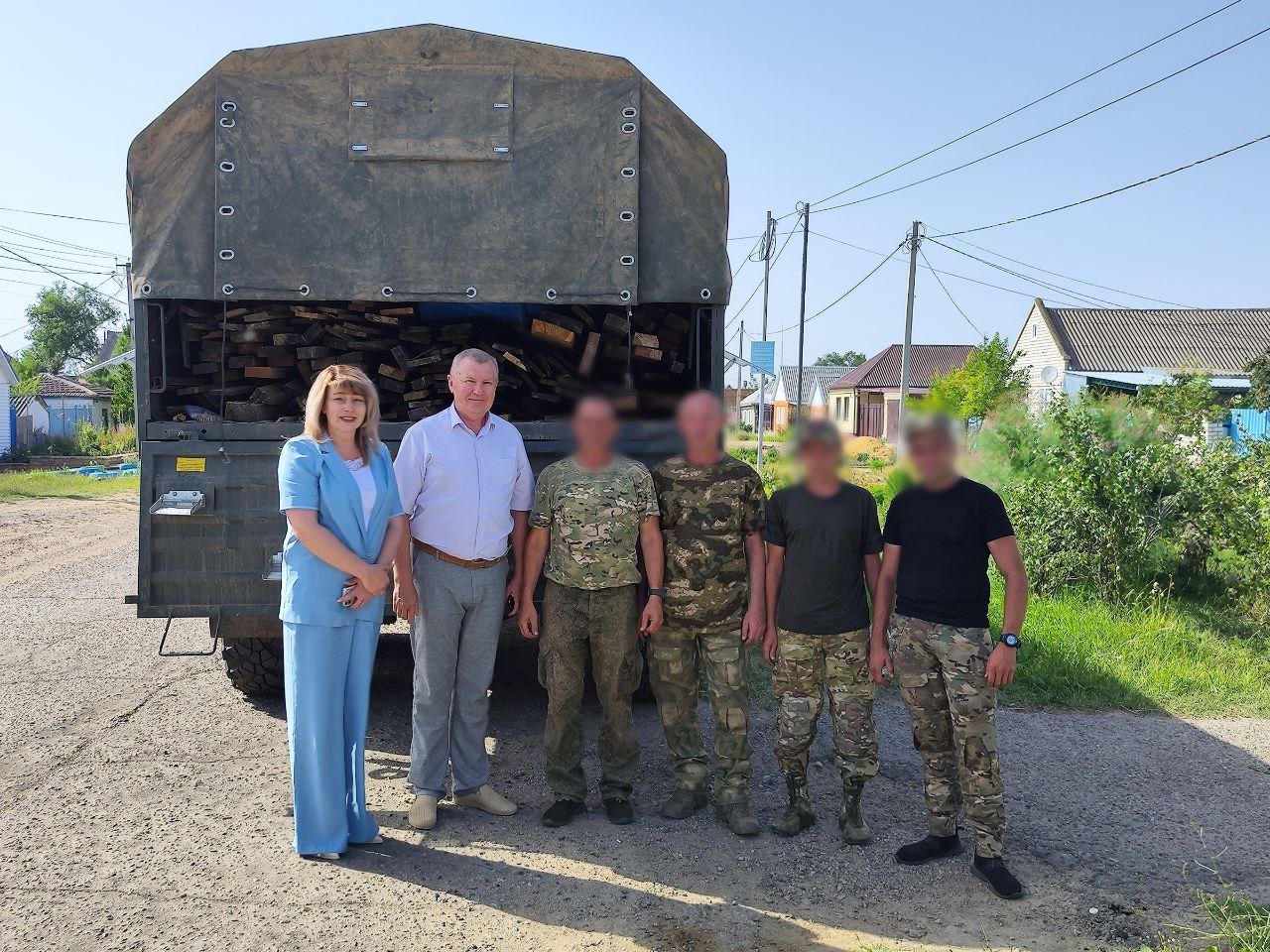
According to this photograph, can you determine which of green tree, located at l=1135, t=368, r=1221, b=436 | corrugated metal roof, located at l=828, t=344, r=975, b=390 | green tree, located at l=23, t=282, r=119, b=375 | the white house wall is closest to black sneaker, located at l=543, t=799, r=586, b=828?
green tree, located at l=1135, t=368, r=1221, b=436

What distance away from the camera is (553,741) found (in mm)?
3973

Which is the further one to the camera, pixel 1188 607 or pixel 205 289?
pixel 1188 607

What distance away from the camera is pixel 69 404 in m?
41.2

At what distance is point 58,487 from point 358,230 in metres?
18.7

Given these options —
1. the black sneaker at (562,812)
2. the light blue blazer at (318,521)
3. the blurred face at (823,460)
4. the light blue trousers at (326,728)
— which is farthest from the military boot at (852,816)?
the light blue blazer at (318,521)

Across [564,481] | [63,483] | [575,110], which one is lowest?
[63,483]

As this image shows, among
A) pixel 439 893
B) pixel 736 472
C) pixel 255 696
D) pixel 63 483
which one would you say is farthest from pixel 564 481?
pixel 63 483

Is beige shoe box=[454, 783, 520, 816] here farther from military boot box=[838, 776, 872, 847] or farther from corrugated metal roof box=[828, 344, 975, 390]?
corrugated metal roof box=[828, 344, 975, 390]

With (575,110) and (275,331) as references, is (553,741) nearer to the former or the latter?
(275,331)

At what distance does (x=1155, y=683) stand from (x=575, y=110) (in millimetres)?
4948

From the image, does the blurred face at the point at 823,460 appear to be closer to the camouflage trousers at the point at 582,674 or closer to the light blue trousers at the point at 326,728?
the camouflage trousers at the point at 582,674

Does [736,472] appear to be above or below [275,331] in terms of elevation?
below

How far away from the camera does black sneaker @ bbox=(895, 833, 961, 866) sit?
359cm

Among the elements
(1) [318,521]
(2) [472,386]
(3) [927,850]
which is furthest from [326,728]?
(3) [927,850]
